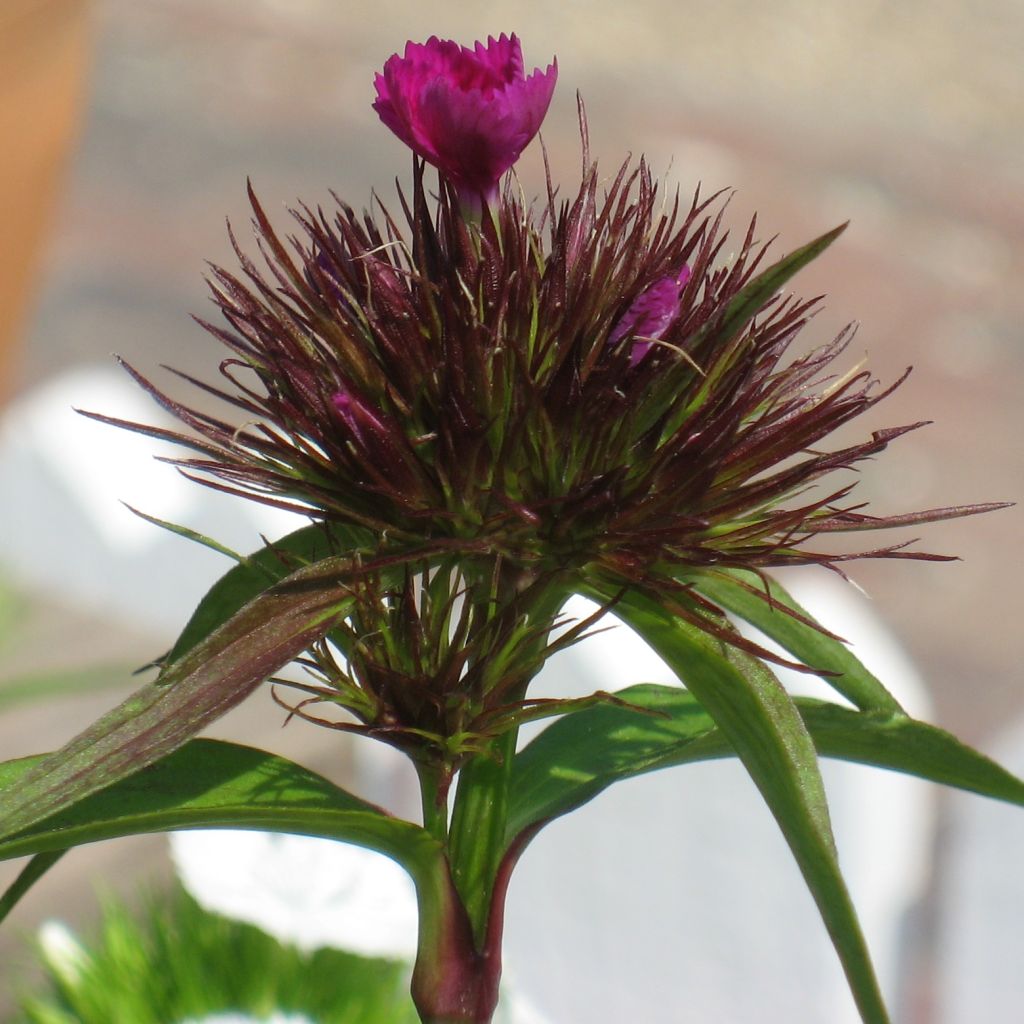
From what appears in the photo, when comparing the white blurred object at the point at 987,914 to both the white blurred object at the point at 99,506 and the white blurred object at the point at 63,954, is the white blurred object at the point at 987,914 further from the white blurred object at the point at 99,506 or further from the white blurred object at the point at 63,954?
the white blurred object at the point at 99,506

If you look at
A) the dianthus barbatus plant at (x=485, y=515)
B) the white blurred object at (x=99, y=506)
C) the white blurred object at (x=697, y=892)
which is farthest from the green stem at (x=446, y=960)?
the white blurred object at (x=99, y=506)

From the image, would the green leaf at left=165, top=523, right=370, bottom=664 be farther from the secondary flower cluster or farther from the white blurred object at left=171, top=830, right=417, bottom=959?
the white blurred object at left=171, top=830, right=417, bottom=959

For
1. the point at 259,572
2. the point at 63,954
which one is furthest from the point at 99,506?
the point at 259,572

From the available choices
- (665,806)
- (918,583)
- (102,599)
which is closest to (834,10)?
(918,583)

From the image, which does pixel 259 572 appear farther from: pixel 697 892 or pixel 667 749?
pixel 697 892

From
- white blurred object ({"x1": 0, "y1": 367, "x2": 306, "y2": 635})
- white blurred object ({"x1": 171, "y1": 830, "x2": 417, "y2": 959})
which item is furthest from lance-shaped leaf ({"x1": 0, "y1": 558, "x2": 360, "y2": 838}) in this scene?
white blurred object ({"x1": 0, "y1": 367, "x2": 306, "y2": 635})

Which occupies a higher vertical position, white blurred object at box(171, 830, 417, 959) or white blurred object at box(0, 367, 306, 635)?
white blurred object at box(0, 367, 306, 635)

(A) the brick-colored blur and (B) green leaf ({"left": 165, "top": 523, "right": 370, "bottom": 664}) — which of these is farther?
(A) the brick-colored blur
